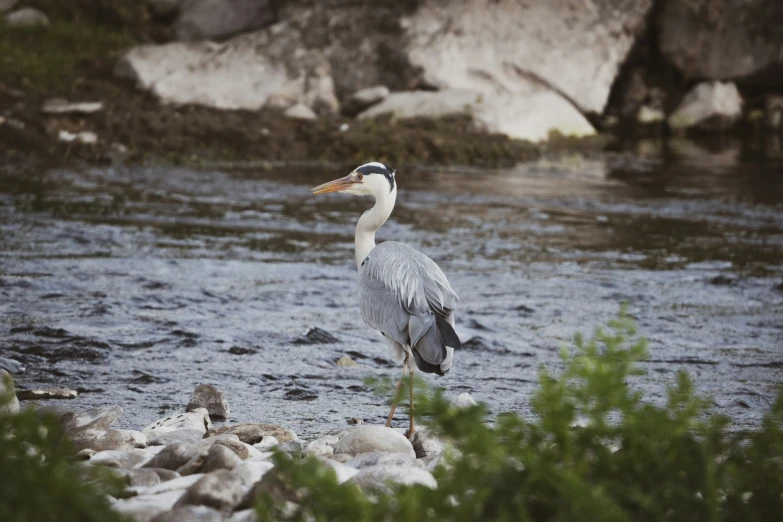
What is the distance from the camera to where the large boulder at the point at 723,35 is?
22547mm

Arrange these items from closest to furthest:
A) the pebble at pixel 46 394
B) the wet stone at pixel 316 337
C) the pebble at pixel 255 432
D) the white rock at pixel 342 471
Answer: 1. the white rock at pixel 342 471
2. the pebble at pixel 255 432
3. the pebble at pixel 46 394
4. the wet stone at pixel 316 337

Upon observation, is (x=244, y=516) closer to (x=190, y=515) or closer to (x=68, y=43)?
(x=190, y=515)

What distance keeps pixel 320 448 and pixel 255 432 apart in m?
0.41

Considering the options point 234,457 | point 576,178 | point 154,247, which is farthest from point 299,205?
point 234,457

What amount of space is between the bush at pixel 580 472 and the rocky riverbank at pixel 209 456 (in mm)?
226

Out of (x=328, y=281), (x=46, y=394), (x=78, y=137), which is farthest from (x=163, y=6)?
(x=46, y=394)

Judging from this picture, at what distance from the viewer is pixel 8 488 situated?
274cm

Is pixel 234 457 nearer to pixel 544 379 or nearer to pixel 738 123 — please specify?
pixel 544 379

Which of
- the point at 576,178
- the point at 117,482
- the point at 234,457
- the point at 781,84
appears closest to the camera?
the point at 117,482

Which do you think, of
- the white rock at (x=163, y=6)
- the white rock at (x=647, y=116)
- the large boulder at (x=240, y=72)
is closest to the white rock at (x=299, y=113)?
the large boulder at (x=240, y=72)

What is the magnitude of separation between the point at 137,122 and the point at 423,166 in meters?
4.56

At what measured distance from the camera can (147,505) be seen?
3.36m

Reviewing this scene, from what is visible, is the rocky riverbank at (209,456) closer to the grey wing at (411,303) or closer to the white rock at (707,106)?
the grey wing at (411,303)

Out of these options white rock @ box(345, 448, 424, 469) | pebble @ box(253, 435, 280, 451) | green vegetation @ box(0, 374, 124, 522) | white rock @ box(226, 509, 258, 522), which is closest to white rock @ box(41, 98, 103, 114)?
pebble @ box(253, 435, 280, 451)
